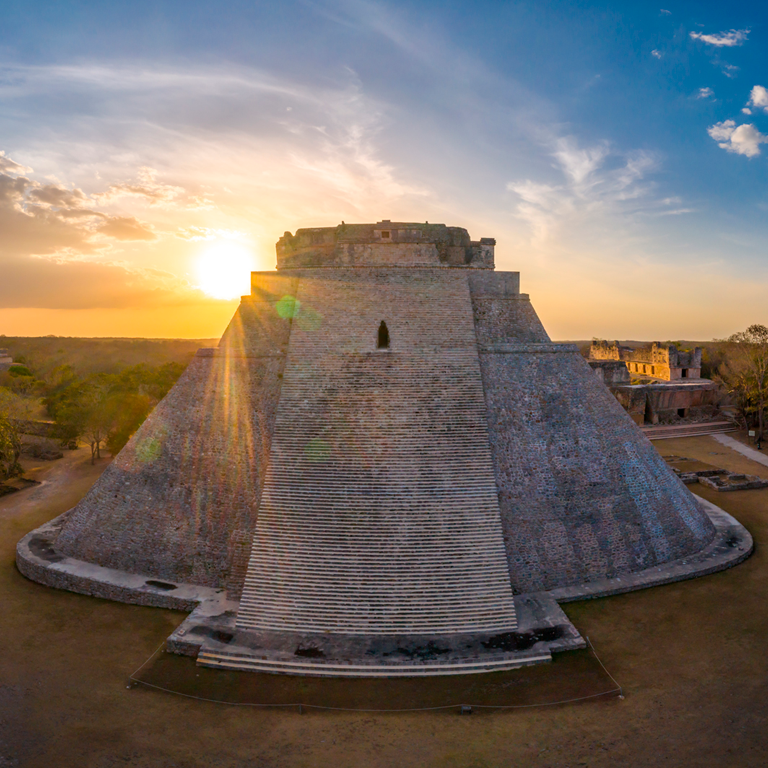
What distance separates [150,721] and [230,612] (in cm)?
298

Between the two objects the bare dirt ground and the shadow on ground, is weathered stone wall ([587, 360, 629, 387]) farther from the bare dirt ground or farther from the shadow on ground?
the shadow on ground

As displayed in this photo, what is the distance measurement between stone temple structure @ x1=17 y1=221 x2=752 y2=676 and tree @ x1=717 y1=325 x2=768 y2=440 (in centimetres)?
2003

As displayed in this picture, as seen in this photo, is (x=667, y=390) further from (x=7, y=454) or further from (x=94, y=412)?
(x=7, y=454)

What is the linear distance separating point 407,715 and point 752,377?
36.3m

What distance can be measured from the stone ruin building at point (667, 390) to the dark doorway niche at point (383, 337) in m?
24.0

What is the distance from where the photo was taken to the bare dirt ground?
8.83 m

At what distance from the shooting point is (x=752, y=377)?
35.0 metres

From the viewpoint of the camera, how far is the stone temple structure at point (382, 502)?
11.8 meters

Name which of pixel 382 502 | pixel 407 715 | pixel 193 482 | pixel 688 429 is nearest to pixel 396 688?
pixel 407 715

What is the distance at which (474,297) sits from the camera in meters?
19.1

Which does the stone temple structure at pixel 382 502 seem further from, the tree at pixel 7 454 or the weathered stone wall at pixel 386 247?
the tree at pixel 7 454

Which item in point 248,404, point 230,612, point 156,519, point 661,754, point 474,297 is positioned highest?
point 474,297

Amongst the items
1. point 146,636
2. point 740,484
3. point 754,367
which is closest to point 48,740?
point 146,636

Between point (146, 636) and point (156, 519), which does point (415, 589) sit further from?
point (156, 519)
